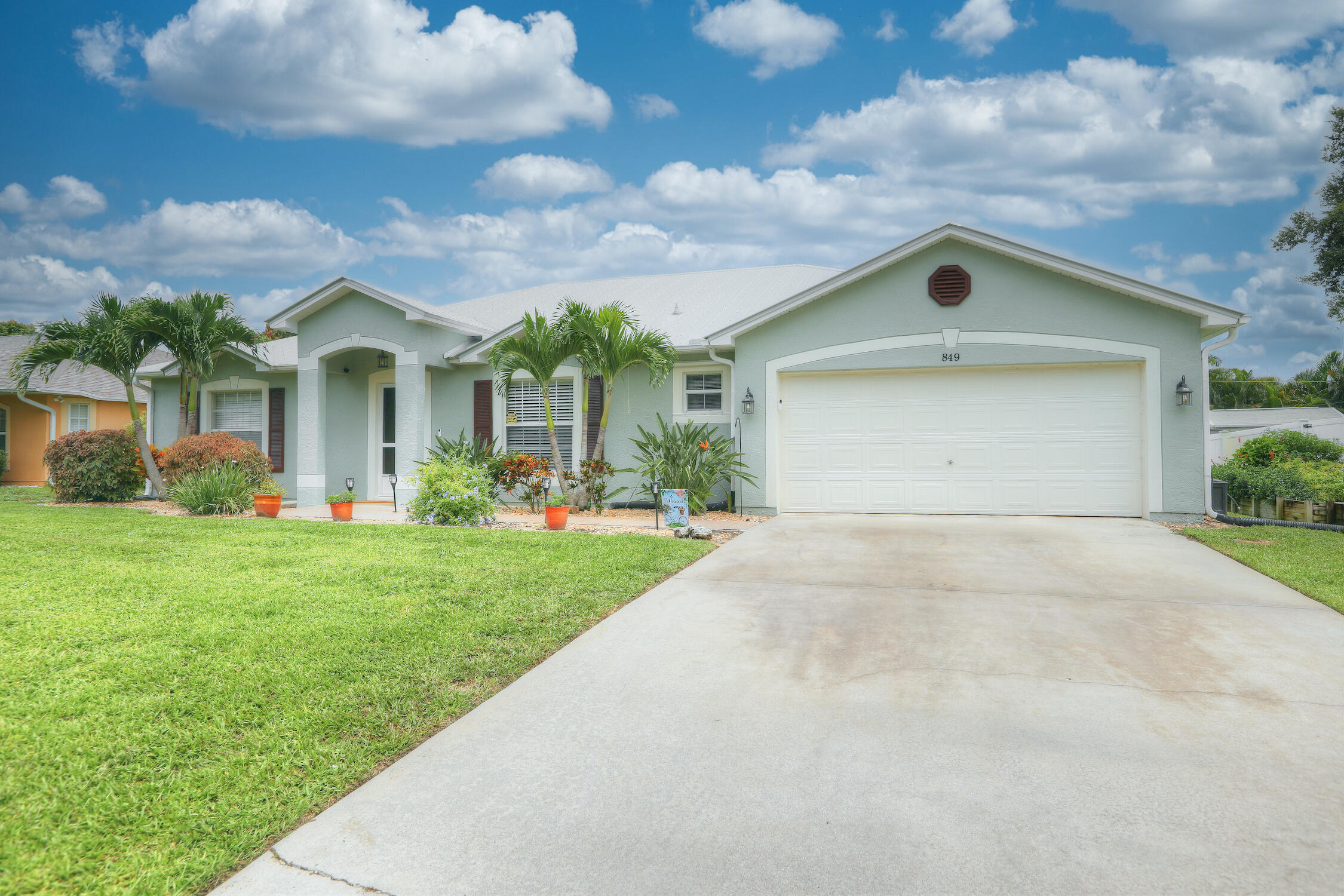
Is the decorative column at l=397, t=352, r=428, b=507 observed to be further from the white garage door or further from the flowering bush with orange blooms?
the white garage door

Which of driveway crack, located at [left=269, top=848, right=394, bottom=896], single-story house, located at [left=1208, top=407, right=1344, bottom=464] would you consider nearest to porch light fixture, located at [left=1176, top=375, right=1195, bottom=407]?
driveway crack, located at [left=269, top=848, right=394, bottom=896]

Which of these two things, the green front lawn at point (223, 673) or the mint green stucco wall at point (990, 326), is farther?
the mint green stucco wall at point (990, 326)

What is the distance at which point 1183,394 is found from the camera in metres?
9.54

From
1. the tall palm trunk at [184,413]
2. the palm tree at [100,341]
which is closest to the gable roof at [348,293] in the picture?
the palm tree at [100,341]

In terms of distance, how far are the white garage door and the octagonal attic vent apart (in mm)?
1112

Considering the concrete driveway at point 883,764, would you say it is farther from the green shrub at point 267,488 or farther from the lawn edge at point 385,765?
the green shrub at point 267,488

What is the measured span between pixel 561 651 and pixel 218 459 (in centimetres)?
1033

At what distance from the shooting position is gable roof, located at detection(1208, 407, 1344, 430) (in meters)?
30.0

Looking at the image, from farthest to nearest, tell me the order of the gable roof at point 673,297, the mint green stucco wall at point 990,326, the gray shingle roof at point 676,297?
the gray shingle roof at point 676,297
the gable roof at point 673,297
the mint green stucco wall at point 990,326

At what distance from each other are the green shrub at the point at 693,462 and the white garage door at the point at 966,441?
2.94ft

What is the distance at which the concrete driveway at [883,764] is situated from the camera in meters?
2.21

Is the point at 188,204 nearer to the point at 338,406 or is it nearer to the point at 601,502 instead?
the point at 338,406

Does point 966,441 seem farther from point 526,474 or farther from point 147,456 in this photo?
point 147,456

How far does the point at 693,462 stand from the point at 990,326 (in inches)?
193
